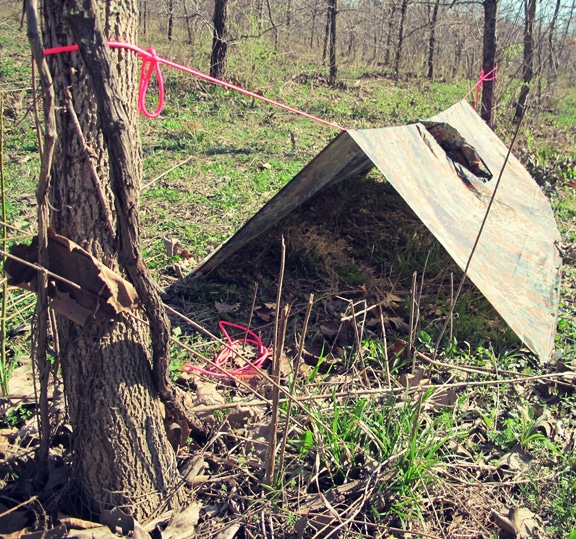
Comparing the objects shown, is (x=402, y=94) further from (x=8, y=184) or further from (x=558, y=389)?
(x=558, y=389)

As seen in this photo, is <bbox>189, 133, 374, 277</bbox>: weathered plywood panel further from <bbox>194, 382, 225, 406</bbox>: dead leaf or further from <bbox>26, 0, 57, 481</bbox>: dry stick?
<bbox>26, 0, 57, 481</bbox>: dry stick

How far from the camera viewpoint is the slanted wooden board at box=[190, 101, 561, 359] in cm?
324

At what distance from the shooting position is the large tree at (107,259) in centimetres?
151

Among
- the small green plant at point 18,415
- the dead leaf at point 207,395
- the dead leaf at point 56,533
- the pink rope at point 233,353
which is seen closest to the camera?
the dead leaf at point 56,533

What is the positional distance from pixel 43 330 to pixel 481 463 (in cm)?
192

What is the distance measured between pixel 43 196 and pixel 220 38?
32.0 ft

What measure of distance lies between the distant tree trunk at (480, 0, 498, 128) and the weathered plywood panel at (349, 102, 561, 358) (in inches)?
126

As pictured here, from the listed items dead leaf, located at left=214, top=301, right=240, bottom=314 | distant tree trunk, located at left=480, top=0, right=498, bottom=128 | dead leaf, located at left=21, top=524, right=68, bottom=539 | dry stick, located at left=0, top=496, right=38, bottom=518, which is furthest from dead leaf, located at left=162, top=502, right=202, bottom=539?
distant tree trunk, located at left=480, top=0, right=498, bottom=128

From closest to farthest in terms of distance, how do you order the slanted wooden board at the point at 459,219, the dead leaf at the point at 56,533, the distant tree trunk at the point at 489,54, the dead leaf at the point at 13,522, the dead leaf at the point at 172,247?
the dead leaf at the point at 56,533 → the dead leaf at the point at 13,522 → the slanted wooden board at the point at 459,219 → the dead leaf at the point at 172,247 → the distant tree trunk at the point at 489,54

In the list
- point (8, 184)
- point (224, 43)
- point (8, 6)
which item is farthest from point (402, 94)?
point (8, 6)

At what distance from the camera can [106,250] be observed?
1.73 metres

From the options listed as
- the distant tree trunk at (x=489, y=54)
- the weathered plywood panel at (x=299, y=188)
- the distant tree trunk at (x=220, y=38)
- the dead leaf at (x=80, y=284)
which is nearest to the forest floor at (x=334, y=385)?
the weathered plywood panel at (x=299, y=188)

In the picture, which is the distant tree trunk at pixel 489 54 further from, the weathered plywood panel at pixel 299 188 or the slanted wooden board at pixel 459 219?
the weathered plywood panel at pixel 299 188

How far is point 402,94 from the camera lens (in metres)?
13.6
